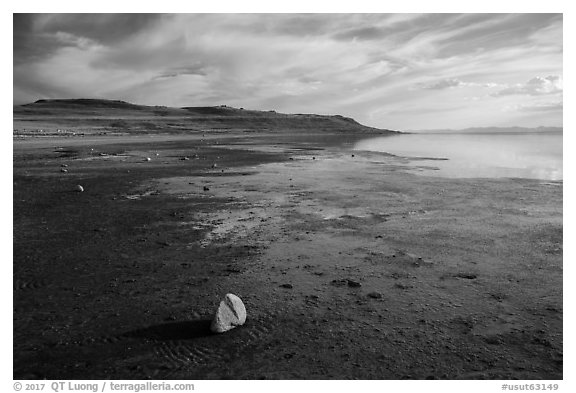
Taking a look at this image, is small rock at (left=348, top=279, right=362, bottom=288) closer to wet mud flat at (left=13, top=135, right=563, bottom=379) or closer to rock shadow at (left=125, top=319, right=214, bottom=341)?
wet mud flat at (left=13, top=135, right=563, bottom=379)

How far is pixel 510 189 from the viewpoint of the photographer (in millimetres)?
14555

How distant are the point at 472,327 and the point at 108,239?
670 cm

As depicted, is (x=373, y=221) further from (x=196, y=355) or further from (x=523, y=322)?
(x=196, y=355)

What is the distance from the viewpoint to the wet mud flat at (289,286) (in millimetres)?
4480

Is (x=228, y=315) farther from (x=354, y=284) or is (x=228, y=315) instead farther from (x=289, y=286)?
(x=354, y=284)

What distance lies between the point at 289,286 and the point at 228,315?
4.71 feet

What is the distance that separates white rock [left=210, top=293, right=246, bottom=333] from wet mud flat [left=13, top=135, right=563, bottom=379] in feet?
0.34

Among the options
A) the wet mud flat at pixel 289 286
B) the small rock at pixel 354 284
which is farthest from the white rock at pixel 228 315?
the small rock at pixel 354 284

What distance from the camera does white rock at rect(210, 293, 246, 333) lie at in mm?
4945

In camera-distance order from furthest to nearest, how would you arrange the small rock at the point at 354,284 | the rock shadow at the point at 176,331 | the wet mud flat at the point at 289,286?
the small rock at the point at 354,284 < the rock shadow at the point at 176,331 < the wet mud flat at the point at 289,286

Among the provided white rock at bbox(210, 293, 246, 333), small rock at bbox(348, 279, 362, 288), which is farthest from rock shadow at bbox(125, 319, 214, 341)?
small rock at bbox(348, 279, 362, 288)

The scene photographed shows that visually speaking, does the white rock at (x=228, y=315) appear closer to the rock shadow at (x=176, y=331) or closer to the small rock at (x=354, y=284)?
the rock shadow at (x=176, y=331)

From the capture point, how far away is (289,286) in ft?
20.6

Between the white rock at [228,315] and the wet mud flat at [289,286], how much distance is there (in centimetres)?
10
